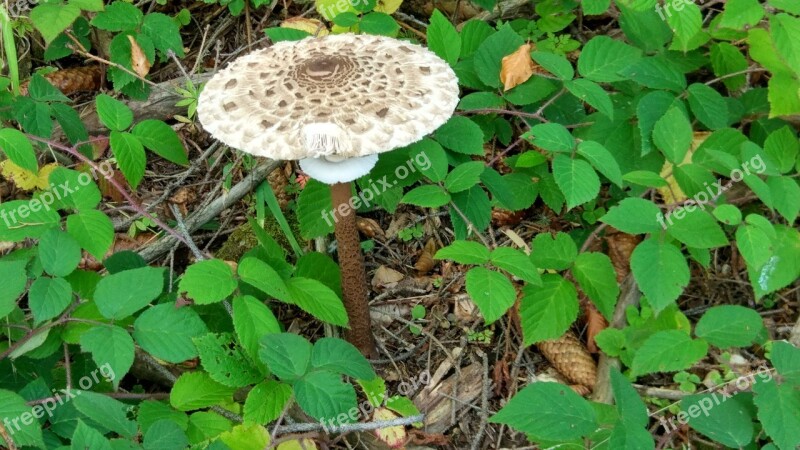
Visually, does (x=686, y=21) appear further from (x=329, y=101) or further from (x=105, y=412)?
(x=105, y=412)

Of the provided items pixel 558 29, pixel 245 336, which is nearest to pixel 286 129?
pixel 245 336

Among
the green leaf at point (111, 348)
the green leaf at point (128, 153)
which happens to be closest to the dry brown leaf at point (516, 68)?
the green leaf at point (128, 153)

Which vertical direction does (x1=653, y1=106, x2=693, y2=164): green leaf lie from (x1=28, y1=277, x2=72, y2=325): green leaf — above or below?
above

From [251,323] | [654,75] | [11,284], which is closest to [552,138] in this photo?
[654,75]

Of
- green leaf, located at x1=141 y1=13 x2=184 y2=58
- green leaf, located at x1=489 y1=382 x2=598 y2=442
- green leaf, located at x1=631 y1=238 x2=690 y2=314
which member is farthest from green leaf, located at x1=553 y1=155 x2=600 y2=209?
green leaf, located at x1=141 y1=13 x2=184 y2=58

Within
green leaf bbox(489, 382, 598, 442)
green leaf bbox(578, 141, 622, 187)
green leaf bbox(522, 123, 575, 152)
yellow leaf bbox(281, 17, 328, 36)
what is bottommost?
green leaf bbox(489, 382, 598, 442)

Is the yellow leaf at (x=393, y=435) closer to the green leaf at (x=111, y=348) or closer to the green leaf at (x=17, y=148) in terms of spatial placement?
the green leaf at (x=111, y=348)

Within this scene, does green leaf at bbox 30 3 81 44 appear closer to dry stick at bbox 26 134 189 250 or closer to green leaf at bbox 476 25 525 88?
dry stick at bbox 26 134 189 250
